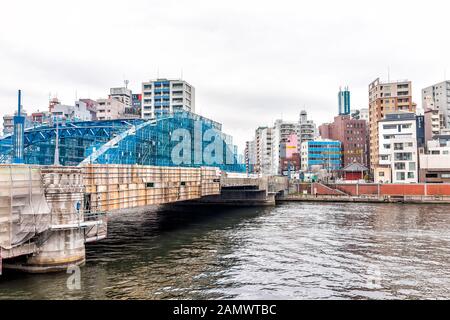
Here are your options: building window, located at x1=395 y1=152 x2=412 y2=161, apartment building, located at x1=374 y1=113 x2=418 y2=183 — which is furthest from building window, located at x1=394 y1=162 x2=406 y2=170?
building window, located at x1=395 y1=152 x2=412 y2=161

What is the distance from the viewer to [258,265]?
3247cm

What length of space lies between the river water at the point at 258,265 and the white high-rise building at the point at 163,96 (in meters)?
116

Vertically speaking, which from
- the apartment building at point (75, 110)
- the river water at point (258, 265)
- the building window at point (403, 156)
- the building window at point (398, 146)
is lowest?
the river water at point (258, 265)

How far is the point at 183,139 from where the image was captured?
95.6m

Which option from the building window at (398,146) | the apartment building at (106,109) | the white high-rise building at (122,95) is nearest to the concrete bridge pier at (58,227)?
the building window at (398,146)

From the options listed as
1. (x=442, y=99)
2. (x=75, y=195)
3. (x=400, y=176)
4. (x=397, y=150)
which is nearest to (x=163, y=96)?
(x=397, y=150)

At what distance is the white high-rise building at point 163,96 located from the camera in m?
165

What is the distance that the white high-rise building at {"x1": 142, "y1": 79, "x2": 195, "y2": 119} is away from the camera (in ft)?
543

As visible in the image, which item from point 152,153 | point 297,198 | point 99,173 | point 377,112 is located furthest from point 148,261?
point 377,112

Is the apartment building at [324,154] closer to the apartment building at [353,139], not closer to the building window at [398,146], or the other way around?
the apartment building at [353,139]

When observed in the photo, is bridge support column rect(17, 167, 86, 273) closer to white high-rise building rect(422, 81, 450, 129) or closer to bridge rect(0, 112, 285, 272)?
bridge rect(0, 112, 285, 272)

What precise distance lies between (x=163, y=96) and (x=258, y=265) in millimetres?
142351

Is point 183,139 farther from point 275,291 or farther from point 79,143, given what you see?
point 275,291

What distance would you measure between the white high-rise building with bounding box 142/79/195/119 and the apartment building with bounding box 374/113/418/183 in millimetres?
83918
